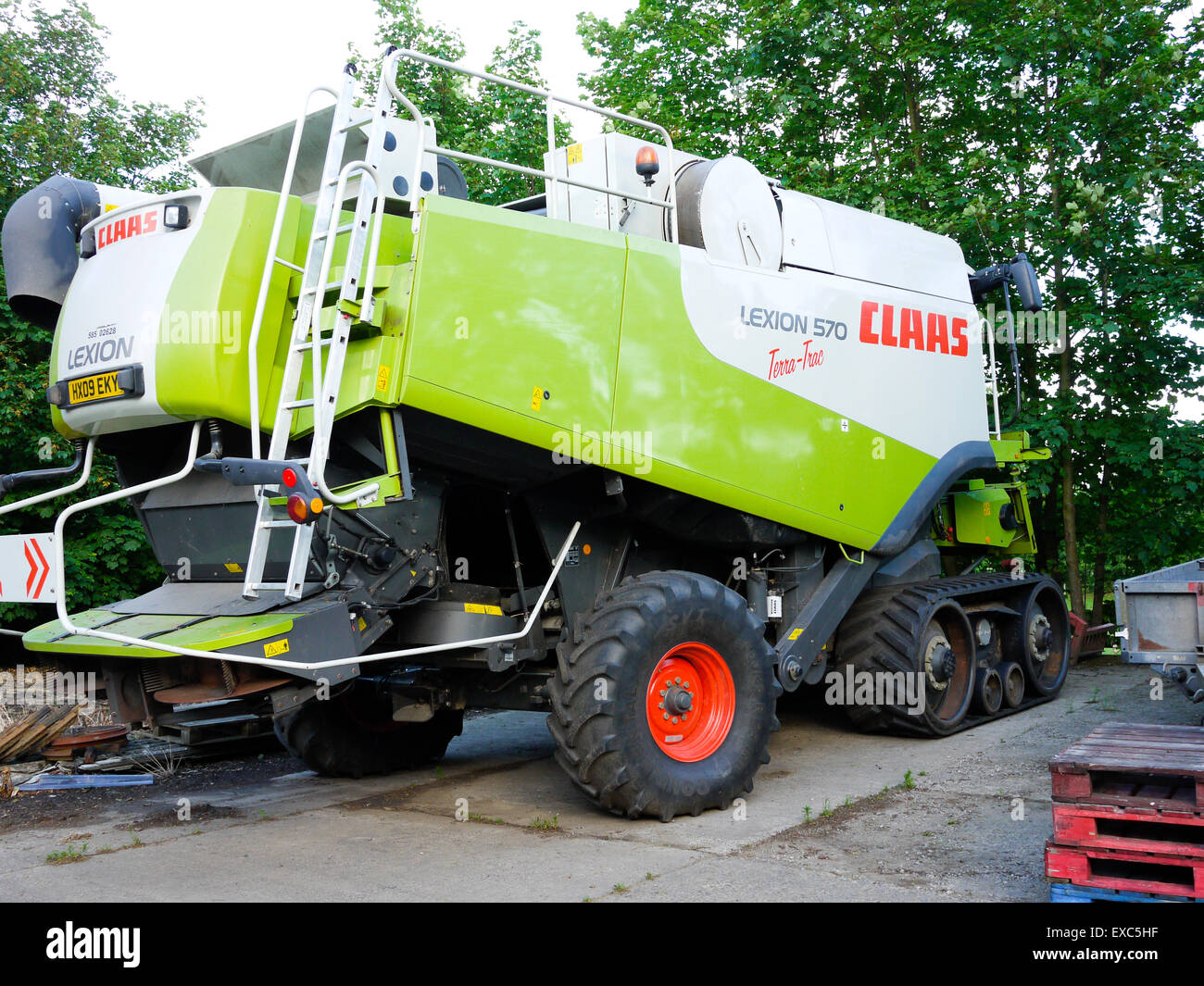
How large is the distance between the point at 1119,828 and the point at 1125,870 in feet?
0.53

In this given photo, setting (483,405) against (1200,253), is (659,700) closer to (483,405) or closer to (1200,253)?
(483,405)

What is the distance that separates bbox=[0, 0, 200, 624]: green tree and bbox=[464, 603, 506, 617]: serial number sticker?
6475 millimetres

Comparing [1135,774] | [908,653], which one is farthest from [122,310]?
[908,653]

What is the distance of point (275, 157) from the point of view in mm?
6012

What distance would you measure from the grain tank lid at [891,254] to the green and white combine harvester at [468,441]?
5cm

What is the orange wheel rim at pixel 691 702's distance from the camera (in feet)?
18.2

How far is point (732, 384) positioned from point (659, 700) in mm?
1829

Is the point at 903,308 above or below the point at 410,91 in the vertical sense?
below

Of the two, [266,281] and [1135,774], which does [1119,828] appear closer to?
[1135,774]

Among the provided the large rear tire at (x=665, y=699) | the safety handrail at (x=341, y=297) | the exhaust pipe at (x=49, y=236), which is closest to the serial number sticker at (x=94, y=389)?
the exhaust pipe at (x=49, y=236)

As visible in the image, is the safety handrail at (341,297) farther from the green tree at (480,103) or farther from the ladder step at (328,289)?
the green tree at (480,103)

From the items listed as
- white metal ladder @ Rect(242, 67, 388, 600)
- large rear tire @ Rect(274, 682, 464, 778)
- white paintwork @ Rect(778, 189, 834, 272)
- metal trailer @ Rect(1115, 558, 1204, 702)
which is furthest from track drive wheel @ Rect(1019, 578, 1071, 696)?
white metal ladder @ Rect(242, 67, 388, 600)

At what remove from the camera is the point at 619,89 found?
17547 mm
